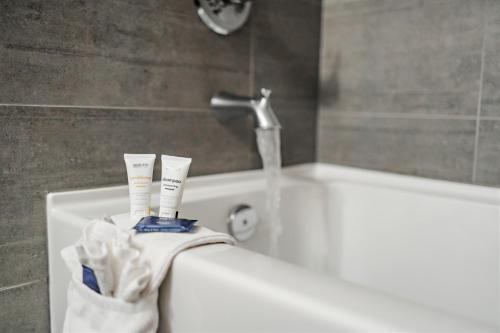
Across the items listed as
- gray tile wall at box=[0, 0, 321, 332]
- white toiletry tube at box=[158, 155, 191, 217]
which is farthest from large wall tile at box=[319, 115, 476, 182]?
white toiletry tube at box=[158, 155, 191, 217]

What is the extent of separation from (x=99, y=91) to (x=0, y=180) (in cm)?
25

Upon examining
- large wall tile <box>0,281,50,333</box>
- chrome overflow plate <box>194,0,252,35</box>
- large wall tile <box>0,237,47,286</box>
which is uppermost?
chrome overflow plate <box>194,0,252,35</box>

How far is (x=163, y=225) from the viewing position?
2.11ft

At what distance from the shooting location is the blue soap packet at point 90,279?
0.58 metres

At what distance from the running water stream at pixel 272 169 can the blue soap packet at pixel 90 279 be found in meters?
0.58

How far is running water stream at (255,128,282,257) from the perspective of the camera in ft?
3.62

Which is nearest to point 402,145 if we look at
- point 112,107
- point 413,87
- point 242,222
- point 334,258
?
point 413,87

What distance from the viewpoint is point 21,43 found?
0.80 m

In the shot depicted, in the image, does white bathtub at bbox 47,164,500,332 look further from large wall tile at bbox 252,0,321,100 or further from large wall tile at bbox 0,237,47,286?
large wall tile at bbox 252,0,321,100

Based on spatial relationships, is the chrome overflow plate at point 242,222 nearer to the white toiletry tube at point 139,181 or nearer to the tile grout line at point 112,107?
the tile grout line at point 112,107

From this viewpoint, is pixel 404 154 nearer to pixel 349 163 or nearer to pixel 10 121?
pixel 349 163

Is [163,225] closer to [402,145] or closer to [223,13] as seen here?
[223,13]

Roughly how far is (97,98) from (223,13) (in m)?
0.38

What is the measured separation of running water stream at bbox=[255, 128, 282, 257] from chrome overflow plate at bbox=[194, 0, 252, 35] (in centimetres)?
26
